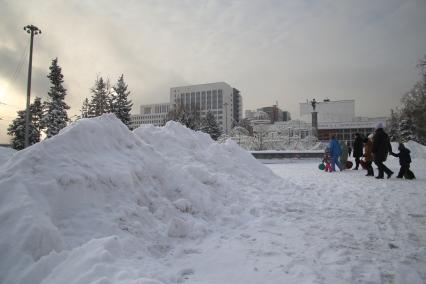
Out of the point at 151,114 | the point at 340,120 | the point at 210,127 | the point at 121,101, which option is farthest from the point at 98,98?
the point at 151,114

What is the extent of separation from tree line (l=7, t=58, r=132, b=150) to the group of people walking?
102ft

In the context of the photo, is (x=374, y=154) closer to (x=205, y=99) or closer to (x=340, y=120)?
(x=340, y=120)

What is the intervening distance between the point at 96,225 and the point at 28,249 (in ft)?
2.83

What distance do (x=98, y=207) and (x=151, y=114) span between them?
12757cm

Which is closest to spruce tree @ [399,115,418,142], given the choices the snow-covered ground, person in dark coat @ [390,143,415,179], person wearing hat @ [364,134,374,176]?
person wearing hat @ [364,134,374,176]

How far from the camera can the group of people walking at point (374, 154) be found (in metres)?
10.2

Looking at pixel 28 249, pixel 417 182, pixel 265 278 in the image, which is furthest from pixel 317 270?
pixel 417 182

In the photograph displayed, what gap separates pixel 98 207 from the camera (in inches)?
159

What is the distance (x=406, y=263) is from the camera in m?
3.46

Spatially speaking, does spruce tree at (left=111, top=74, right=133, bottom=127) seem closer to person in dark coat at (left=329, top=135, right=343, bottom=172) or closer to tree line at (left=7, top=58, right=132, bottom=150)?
tree line at (left=7, top=58, right=132, bottom=150)

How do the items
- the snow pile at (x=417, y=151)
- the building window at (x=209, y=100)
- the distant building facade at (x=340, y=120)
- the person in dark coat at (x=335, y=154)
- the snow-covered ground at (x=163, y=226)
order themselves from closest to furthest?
1. the snow-covered ground at (x=163, y=226)
2. the person in dark coat at (x=335, y=154)
3. the snow pile at (x=417, y=151)
4. the distant building facade at (x=340, y=120)
5. the building window at (x=209, y=100)

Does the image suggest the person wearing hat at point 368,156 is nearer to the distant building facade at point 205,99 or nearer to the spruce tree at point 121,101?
the spruce tree at point 121,101

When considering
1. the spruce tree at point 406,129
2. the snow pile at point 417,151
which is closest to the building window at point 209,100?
the spruce tree at point 406,129

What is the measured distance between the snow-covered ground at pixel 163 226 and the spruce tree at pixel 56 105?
34.1 metres
